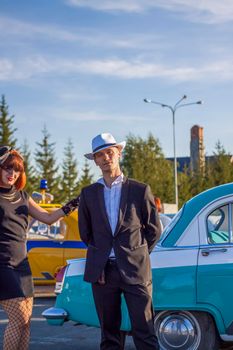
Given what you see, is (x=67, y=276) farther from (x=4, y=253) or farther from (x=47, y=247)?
(x=47, y=247)

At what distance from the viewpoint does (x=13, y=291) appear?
4.93 metres

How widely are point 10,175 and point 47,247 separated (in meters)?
7.17

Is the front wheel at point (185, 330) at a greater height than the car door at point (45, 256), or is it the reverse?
the car door at point (45, 256)

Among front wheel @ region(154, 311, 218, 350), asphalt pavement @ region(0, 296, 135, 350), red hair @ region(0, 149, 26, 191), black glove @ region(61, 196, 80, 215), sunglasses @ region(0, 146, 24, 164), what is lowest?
asphalt pavement @ region(0, 296, 135, 350)

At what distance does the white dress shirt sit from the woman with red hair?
58cm

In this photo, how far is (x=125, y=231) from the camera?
5.03 m

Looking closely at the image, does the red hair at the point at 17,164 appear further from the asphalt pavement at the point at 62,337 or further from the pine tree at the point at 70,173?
the pine tree at the point at 70,173

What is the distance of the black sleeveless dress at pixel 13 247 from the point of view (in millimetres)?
4941

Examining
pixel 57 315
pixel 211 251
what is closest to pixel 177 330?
pixel 211 251

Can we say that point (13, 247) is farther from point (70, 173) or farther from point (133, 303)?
point (70, 173)

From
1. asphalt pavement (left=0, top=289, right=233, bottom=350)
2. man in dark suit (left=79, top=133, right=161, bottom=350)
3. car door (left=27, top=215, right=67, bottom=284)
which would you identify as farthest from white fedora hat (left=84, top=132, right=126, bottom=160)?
car door (left=27, top=215, right=67, bottom=284)

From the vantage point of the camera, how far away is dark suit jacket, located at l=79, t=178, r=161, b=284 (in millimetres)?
4992

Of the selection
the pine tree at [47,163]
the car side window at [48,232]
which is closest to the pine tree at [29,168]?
the pine tree at [47,163]

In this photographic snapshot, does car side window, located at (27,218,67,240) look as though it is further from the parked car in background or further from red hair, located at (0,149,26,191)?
red hair, located at (0,149,26,191)
